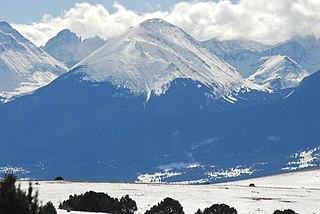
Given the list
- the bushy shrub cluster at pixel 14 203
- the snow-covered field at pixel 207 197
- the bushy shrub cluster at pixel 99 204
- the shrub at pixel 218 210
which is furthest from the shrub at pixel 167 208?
the bushy shrub cluster at pixel 14 203

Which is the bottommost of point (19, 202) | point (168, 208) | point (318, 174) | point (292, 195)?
point (19, 202)

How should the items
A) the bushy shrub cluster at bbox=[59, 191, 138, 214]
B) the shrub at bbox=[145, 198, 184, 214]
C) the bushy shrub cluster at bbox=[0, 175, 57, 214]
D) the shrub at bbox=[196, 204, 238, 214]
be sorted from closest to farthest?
the bushy shrub cluster at bbox=[0, 175, 57, 214]
the shrub at bbox=[196, 204, 238, 214]
the shrub at bbox=[145, 198, 184, 214]
the bushy shrub cluster at bbox=[59, 191, 138, 214]

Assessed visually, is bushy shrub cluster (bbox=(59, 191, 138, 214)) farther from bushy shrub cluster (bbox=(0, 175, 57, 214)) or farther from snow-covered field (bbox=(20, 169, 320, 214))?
bushy shrub cluster (bbox=(0, 175, 57, 214))

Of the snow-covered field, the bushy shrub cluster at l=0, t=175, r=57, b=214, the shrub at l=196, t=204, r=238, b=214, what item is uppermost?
the snow-covered field

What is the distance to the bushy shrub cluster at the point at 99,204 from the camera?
51.3m

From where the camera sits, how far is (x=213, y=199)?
66375mm

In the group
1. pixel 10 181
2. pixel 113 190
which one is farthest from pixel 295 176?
pixel 10 181

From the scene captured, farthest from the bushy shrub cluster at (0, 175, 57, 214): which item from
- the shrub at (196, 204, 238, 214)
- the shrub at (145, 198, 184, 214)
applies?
the shrub at (145, 198, 184, 214)

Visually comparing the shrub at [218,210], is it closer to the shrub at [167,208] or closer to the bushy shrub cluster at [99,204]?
the shrub at [167,208]

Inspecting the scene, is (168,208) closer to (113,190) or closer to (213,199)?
(213,199)

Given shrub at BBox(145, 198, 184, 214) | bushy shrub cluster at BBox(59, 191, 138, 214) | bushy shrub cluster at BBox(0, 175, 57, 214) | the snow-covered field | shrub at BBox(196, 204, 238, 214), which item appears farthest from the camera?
the snow-covered field

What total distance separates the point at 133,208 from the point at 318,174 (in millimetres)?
63756

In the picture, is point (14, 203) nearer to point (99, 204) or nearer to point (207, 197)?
point (99, 204)

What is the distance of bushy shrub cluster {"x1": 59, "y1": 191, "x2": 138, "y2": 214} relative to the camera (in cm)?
5128
